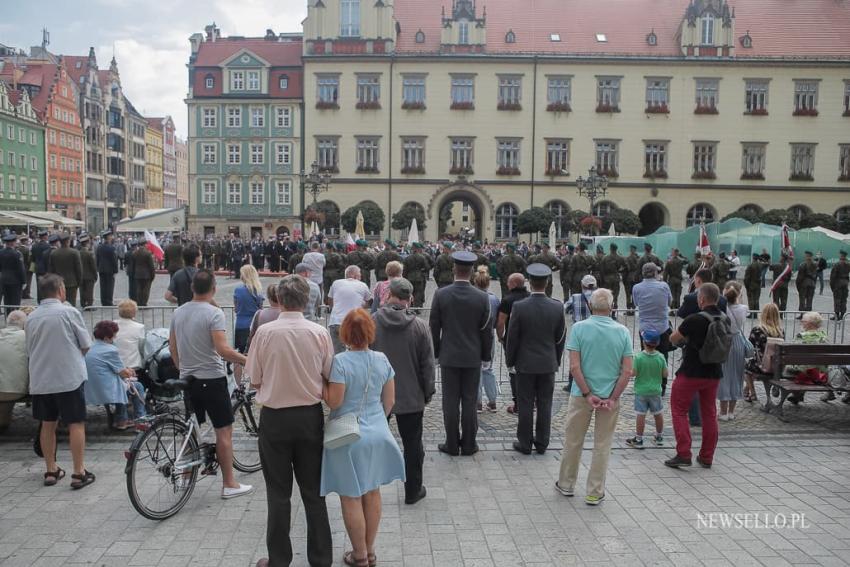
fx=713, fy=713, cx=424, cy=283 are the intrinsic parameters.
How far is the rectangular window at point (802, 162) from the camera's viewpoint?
43.2 metres

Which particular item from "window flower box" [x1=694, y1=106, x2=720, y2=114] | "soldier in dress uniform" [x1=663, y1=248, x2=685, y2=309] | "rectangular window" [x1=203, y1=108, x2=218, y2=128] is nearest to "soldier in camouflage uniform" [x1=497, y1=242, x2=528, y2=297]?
"soldier in dress uniform" [x1=663, y1=248, x2=685, y2=309]

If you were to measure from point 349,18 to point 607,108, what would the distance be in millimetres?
16548

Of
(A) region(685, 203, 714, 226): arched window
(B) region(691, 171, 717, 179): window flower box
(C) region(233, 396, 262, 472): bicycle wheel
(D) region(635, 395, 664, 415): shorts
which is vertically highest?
(B) region(691, 171, 717, 179): window flower box

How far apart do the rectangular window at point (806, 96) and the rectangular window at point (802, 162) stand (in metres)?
2.01

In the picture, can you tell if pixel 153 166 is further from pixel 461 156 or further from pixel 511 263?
pixel 511 263

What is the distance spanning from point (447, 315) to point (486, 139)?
3757 centimetres

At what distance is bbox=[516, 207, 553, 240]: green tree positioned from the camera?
39.6 metres

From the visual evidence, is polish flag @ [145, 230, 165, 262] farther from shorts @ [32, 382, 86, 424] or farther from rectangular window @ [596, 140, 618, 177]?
rectangular window @ [596, 140, 618, 177]

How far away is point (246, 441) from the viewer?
7.46 meters

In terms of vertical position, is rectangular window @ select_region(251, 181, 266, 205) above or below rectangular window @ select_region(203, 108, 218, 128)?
below

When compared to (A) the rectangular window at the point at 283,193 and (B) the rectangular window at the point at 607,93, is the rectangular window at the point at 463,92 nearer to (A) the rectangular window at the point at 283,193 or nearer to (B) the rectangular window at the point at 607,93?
Result: (B) the rectangular window at the point at 607,93

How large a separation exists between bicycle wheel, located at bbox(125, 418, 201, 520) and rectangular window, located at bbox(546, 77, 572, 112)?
1588 inches

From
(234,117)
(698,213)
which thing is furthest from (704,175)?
(234,117)

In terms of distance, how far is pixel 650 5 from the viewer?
151ft
